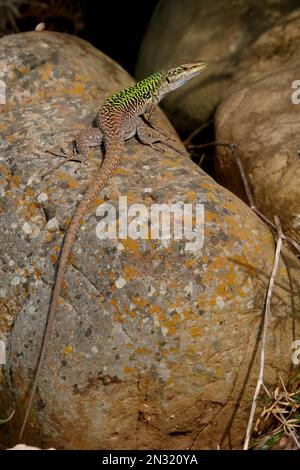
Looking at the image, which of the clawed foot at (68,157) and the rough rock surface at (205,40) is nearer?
the clawed foot at (68,157)

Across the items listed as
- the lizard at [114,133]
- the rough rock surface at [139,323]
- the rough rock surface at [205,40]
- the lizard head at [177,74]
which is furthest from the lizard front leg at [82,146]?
the rough rock surface at [205,40]

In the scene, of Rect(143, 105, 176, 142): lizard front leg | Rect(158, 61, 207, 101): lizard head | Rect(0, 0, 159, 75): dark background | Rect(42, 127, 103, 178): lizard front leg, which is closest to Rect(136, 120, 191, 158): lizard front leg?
Rect(143, 105, 176, 142): lizard front leg

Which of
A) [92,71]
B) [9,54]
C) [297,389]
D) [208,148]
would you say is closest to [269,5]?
[208,148]

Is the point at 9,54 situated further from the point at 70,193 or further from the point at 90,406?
the point at 90,406

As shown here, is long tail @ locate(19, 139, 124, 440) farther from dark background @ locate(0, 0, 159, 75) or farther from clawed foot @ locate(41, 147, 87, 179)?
dark background @ locate(0, 0, 159, 75)

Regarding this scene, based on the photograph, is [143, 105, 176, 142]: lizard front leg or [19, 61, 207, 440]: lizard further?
[143, 105, 176, 142]: lizard front leg

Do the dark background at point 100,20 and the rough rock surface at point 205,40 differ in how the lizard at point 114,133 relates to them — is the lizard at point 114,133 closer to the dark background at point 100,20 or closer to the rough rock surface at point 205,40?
the rough rock surface at point 205,40

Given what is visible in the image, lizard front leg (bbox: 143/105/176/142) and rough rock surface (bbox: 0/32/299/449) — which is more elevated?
lizard front leg (bbox: 143/105/176/142)

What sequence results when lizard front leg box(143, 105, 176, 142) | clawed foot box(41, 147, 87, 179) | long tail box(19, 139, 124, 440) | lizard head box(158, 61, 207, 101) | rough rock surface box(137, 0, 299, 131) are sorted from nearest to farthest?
long tail box(19, 139, 124, 440)
clawed foot box(41, 147, 87, 179)
lizard front leg box(143, 105, 176, 142)
lizard head box(158, 61, 207, 101)
rough rock surface box(137, 0, 299, 131)
